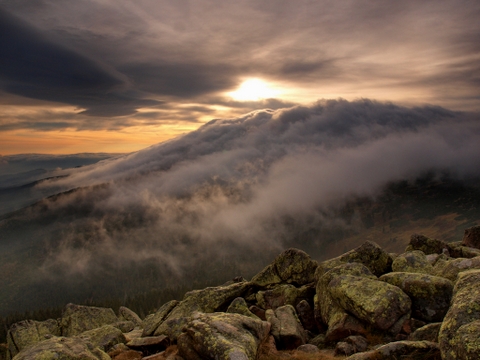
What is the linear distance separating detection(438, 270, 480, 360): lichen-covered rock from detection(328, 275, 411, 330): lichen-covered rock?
1018 cm

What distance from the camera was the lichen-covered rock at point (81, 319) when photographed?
72.6 meters

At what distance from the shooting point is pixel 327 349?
1297 inches

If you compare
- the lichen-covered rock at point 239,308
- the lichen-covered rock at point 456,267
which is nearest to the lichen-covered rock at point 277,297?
the lichen-covered rock at point 239,308

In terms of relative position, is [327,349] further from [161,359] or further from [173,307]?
[173,307]

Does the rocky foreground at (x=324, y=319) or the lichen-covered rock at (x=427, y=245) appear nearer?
the rocky foreground at (x=324, y=319)

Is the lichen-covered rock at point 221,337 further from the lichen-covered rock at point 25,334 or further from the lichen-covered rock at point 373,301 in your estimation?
the lichen-covered rock at point 25,334

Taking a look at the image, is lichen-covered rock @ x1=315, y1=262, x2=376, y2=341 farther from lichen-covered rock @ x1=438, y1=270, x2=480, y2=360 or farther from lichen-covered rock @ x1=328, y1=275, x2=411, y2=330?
lichen-covered rock @ x1=438, y1=270, x2=480, y2=360

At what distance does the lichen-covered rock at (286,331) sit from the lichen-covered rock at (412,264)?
17529 millimetres

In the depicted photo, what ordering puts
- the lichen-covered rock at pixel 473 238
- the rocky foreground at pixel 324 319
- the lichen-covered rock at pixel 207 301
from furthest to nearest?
the lichen-covered rock at pixel 473 238 < the lichen-covered rock at pixel 207 301 < the rocky foreground at pixel 324 319

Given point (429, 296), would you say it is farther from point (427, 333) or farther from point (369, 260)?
point (369, 260)

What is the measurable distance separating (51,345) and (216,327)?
14.0 meters

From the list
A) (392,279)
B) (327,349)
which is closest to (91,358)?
(327,349)

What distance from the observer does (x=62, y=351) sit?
26.6 meters

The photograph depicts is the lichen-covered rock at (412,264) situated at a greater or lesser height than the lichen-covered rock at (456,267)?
lesser
